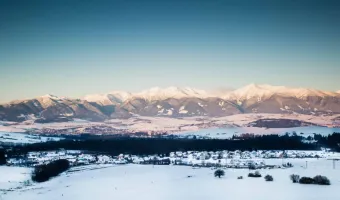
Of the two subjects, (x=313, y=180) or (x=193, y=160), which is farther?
(x=193, y=160)

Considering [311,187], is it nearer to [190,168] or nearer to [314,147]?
[190,168]

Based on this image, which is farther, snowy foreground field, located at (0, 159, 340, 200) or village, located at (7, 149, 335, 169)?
village, located at (7, 149, 335, 169)

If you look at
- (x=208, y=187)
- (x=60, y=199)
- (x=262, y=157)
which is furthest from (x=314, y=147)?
(x=60, y=199)

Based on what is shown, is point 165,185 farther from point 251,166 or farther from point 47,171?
point 251,166

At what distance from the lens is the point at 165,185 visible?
125ft

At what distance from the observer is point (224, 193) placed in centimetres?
3262

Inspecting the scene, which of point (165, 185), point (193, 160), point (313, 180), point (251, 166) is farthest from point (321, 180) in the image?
point (193, 160)

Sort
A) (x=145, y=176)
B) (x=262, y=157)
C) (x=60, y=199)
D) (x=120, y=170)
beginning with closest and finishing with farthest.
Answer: (x=60, y=199) → (x=145, y=176) → (x=120, y=170) → (x=262, y=157)

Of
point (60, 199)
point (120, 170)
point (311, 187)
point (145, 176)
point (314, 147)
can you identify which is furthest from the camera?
point (314, 147)

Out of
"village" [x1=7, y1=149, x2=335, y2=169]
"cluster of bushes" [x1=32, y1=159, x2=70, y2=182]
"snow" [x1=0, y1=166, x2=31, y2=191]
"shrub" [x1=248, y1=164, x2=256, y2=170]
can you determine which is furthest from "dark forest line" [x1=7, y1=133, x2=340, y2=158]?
"shrub" [x1=248, y1=164, x2=256, y2=170]

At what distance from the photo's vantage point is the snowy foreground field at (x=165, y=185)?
3197 cm

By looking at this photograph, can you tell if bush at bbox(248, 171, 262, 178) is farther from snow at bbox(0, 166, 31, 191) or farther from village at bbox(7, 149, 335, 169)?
snow at bbox(0, 166, 31, 191)

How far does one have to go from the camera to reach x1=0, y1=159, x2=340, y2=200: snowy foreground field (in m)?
32.0

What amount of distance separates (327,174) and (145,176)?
691 inches
